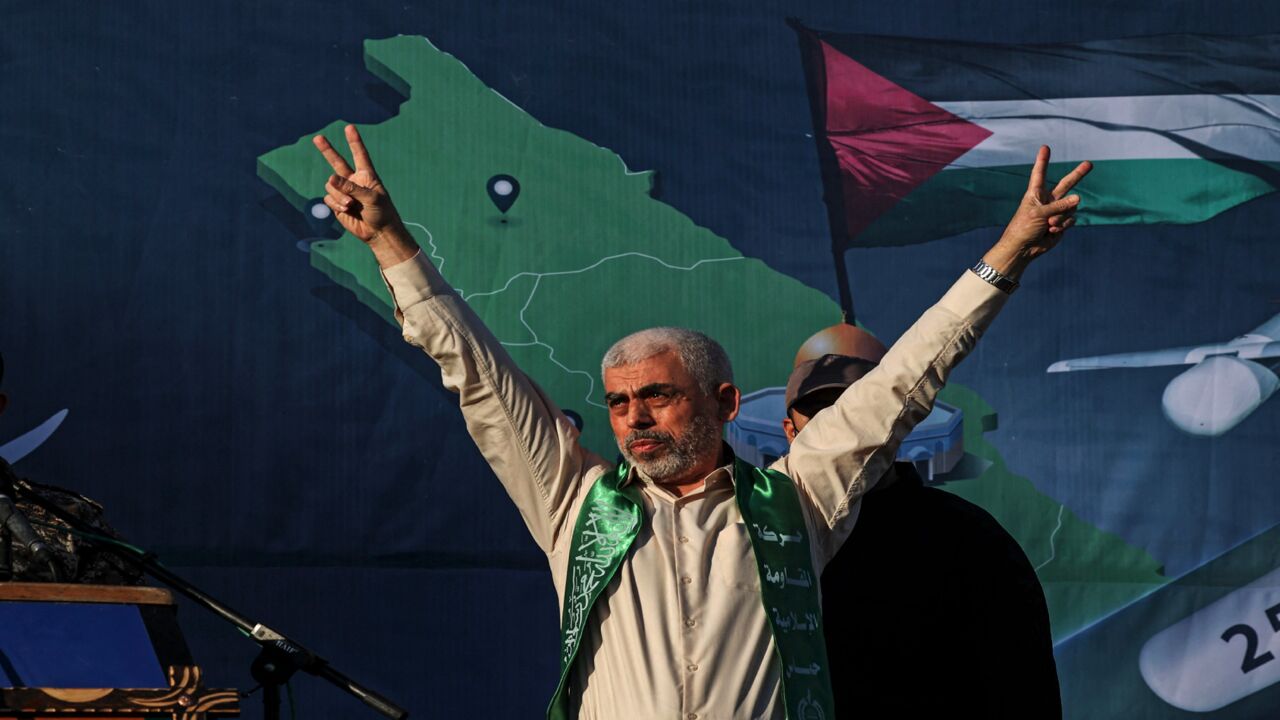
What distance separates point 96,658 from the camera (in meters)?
2.18

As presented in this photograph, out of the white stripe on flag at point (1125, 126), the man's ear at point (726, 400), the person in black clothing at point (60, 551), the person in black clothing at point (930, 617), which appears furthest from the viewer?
the white stripe on flag at point (1125, 126)

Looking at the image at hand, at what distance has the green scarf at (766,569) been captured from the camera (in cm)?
214

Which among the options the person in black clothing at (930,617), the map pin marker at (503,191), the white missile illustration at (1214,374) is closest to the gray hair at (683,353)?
the person in black clothing at (930,617)

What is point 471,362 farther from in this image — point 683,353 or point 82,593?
point 82,593

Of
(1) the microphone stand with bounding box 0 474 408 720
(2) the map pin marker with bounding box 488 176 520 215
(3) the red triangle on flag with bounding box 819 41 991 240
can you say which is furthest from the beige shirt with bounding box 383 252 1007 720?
(3) the red triangle on flag with bounding box 819 41 991 240

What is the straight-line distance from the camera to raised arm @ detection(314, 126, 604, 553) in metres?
2.18

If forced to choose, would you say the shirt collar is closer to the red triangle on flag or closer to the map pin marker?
the map pin marker

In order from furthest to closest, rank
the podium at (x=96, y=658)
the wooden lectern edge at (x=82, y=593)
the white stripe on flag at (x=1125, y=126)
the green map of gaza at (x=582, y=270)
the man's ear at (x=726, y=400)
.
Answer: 1. the white stripe on flag at (x=1125, y=126)
2. the green map of gaza at (x=582, y=270)
3. the man's ear at (x=726, y=400)
4. the wooden lectern edge at (x=82, y=593)
5. the podium at (x=96, y=658)

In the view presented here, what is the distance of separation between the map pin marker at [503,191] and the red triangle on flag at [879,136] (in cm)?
79

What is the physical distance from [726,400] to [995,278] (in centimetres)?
42

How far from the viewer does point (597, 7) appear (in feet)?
12.7

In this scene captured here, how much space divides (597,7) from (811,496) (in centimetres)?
193

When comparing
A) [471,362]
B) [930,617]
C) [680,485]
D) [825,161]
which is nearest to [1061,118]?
[825,161]

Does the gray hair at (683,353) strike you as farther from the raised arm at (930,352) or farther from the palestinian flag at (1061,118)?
the palestinian flag at (1061,118)
